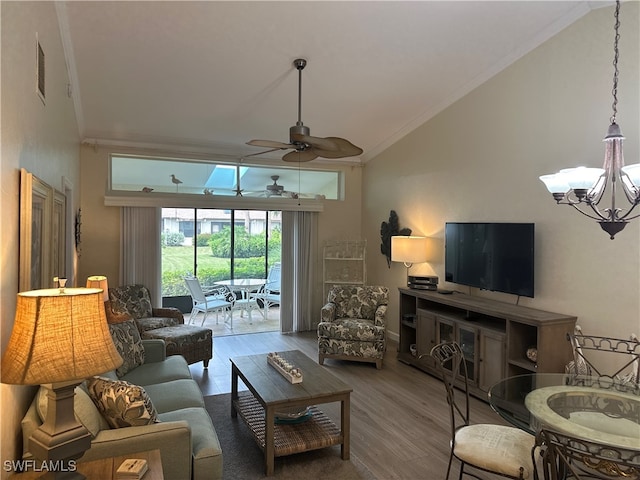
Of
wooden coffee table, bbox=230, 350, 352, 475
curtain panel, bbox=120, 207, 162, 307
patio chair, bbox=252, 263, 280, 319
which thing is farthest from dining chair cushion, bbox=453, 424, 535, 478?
patio chair, bbox=252, 263, 280, 319

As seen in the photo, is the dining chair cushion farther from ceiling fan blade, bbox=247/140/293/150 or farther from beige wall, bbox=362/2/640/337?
ceiling fan blade, bbox=247/140/293/150

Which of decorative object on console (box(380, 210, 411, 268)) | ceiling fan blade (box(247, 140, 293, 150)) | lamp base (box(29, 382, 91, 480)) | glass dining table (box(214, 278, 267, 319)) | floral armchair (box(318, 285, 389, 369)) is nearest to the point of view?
lamp base (box(29, 382, 91, 480))

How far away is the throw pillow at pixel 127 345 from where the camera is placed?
11.2ft

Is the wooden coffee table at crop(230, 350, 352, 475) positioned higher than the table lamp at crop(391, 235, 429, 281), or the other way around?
the table lamp at crop(391, 235, 429, 281)

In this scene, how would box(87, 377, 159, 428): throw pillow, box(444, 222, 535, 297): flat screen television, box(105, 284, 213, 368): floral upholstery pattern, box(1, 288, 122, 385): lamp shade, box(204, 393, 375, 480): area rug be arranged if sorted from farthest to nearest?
box(105, 284, 213, 368): floral upholstery pattern
box(444, 222, 535, 297): flat screen television
box(204, 393, 375, 480): area rug
box(87, 377, 159, 428): throw pillow
box(1, 288, 122, 385): lamp shade

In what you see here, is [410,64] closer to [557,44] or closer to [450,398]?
[557,44]

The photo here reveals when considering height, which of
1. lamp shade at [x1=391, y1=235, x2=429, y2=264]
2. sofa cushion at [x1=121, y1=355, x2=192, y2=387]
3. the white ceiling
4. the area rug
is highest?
the white ceiling

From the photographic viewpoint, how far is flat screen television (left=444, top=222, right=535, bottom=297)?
13.2 feet

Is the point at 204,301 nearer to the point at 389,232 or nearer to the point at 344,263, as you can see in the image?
the point at 344,263

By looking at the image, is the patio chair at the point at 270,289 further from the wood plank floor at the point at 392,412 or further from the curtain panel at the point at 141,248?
the curtain panel at the point at 141,248

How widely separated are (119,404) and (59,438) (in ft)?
1.96

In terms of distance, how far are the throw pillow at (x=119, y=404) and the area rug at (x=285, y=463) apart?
936mm

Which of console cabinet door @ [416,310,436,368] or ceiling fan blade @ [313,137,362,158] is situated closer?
ceiling fan blade @ [313,137,362,158]

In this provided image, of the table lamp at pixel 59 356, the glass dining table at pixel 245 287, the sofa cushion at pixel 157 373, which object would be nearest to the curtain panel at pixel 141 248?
the glass dining table at pixel 245 287
